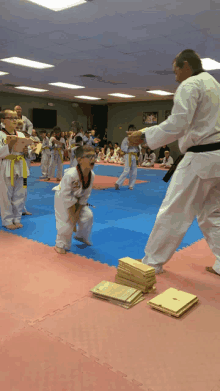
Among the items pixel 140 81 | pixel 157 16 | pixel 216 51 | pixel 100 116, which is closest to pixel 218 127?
pixel 157 16

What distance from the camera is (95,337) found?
77.2 inches

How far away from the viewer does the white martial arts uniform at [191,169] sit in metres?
2.51

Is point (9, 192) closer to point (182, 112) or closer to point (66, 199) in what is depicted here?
point (66, 199)

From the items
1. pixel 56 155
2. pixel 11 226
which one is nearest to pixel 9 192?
pixel 11 226

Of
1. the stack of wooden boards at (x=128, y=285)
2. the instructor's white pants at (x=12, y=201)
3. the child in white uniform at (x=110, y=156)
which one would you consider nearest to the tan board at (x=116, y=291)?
the stack of wooden boards at (x=128, y=285)

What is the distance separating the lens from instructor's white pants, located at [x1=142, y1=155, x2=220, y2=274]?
8.70 feet

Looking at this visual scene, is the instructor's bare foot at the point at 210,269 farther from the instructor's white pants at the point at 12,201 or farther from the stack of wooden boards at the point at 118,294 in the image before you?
the instructor's white pants at the point at 12,201

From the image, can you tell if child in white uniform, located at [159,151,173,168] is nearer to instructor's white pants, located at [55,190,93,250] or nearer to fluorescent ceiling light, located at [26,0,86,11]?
fluorescent ceiling light, located at [26,0,86,11]

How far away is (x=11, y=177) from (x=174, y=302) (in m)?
2.84

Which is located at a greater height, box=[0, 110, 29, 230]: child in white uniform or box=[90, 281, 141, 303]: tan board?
box=[0, 110, 29, 230]: child in white uniform

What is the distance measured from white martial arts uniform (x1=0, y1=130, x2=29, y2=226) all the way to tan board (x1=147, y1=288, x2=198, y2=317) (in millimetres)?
2689

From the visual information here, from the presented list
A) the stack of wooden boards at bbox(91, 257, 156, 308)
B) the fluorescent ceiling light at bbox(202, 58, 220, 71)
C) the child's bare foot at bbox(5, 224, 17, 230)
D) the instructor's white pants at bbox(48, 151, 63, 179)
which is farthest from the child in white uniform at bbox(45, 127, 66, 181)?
the stack of wooden boards at bbox(91, 257, 156, 308)

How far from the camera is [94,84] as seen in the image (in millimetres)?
12672

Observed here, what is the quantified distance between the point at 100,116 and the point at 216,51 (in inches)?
616
